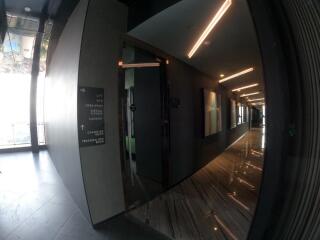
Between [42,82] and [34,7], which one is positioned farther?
[42,82]

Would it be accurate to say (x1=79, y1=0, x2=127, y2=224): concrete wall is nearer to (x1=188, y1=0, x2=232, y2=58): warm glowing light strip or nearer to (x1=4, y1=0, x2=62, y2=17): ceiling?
(x1=188, y1=0, x2=232, y2=58): warm glowing light strip

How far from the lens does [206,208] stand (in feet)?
9.82

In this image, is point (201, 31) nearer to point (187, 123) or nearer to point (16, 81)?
point (187, 123)

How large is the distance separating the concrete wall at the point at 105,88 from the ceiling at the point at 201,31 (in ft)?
1.71

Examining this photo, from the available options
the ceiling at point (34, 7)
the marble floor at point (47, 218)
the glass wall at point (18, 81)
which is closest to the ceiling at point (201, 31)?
the marble floor at point (47, 218)

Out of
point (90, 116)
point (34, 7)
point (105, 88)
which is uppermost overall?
point (34, 7)

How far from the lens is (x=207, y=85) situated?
19.4 feet

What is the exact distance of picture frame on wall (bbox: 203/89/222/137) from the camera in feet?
17.9

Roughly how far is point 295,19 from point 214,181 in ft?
13.5

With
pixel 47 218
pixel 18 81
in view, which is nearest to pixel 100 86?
pixel 47 218

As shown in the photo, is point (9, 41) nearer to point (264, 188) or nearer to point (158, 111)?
point (158, 111)

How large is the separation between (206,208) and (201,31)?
9.24 feet

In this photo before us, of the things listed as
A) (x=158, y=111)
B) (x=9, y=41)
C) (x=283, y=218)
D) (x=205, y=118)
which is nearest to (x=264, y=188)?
(x=283, y=218)

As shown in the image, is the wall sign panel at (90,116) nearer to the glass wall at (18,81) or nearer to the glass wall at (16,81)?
the glass wall at (18,81)
